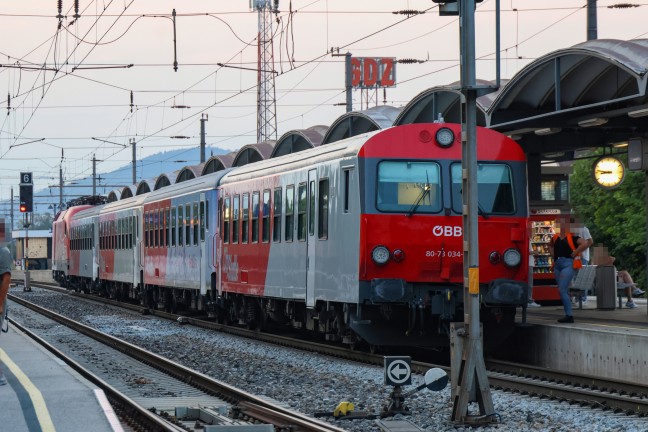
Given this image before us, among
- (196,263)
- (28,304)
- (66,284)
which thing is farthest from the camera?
(66,284)

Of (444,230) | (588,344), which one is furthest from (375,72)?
(588,344)

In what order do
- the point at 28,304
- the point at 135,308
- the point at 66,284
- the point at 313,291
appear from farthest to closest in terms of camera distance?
the point at 66,284
the point at 28,304
the point at 135,308
the point at 313,291

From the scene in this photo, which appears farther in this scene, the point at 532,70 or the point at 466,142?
the point at 532,70

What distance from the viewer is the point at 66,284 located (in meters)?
56.9

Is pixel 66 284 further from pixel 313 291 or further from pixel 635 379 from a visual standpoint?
pixel 635 379

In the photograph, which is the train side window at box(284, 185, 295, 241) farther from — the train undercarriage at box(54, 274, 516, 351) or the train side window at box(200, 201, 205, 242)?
the train side window at box(200, 201, 205, 242)

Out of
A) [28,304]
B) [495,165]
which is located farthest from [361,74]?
[495,165]

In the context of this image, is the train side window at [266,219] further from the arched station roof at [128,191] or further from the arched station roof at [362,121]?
the arched station roof at [128,191]

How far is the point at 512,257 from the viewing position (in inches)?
666

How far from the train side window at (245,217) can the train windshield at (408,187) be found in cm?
641

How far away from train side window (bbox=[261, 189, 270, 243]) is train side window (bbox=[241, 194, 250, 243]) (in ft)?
3.75

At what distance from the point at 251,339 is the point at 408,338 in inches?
246

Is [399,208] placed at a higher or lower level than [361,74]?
lower

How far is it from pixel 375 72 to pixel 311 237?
63.4 metres
